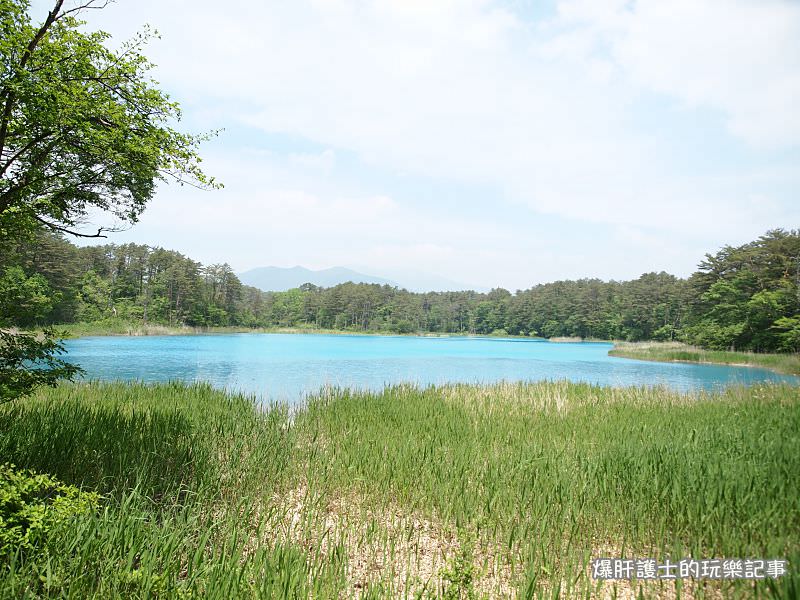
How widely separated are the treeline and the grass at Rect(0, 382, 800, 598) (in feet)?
8.85

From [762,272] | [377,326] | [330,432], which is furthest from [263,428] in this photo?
[377,326]

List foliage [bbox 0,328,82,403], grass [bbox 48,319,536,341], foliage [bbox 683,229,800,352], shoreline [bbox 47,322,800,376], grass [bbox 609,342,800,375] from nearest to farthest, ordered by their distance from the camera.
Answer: foliage [bbox 0,328,82,403] < grass [bbox 609,342,800,375] < shoreline [bbox 47,322,800,376] < foliage [bbox 683,229,800,352] < grass [bbox 48,319,536,341]

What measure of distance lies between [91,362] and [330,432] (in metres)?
21.5

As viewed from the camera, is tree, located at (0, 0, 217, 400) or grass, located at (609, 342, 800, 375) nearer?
tree, located at (0, 0, 217, 400)

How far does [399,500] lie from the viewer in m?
4.74

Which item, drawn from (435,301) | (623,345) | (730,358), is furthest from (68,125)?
(435,301)

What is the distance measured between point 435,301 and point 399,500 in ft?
324

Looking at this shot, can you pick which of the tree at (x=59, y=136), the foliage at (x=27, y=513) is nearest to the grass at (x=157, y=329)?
the tree at (x=59, y=136)

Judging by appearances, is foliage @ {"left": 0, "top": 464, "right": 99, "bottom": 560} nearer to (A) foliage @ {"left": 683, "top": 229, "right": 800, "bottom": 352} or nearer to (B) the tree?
(B) the tree

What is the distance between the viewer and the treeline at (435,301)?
31.9m

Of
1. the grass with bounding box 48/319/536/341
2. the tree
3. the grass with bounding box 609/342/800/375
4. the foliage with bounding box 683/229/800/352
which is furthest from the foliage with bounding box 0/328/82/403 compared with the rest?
the foliage with bounding box 683/229/800/352

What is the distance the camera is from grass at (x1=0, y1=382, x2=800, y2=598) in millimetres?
2859

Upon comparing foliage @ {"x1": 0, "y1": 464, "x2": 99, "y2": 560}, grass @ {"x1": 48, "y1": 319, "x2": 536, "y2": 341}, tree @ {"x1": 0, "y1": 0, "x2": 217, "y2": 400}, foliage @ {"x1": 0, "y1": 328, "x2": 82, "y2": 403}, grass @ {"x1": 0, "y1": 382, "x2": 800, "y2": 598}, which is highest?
tree @ {"x1": 0, "y1": 0, "x2": 217, "y2": 400}

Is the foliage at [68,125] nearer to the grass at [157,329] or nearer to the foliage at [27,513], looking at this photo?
the foliage at [27,513]
